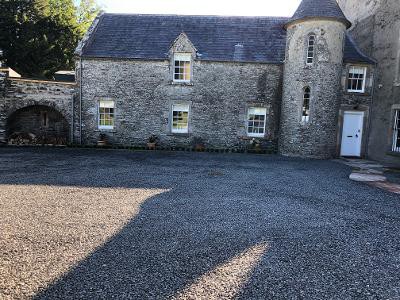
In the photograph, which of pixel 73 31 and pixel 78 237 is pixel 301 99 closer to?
pixel 78 237

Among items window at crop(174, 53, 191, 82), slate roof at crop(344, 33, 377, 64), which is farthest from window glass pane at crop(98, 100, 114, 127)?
slate roof at crop(344, 33, 377, 64)

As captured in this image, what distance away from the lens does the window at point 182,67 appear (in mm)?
19297

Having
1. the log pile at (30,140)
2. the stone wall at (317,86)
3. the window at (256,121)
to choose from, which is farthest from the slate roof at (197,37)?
the log pile at (30,140)

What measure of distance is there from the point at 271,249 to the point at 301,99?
14206mm

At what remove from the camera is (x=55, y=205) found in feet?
22.8

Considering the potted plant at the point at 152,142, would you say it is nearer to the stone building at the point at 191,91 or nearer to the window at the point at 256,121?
the stone building at the point at 191,91

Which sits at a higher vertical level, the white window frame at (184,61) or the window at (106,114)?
the white window frame at (184,61)

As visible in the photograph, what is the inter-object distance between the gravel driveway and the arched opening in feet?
34.2

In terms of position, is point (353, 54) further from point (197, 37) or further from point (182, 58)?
point (182, 58)

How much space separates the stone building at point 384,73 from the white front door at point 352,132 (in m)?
0.59

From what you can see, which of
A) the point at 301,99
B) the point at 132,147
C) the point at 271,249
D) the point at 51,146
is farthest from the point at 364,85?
the point at 51,146

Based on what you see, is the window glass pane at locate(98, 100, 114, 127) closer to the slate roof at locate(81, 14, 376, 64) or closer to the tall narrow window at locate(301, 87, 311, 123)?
the slate roof at locate(81, 14, 376, 64)

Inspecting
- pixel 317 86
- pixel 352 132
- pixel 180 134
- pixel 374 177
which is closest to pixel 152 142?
pixel 180 134

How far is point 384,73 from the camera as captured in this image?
665 inches
